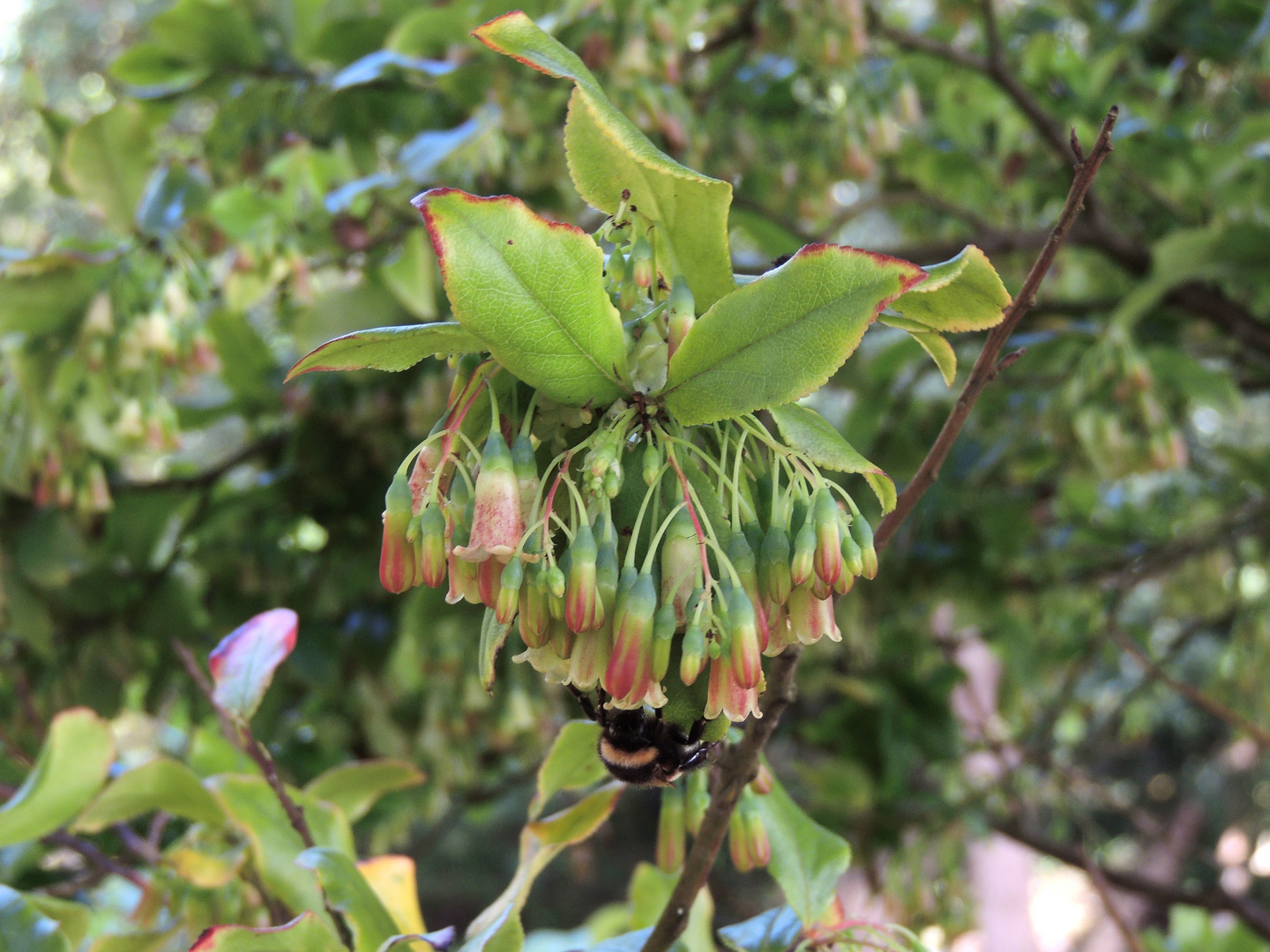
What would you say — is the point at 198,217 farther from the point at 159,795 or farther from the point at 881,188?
the point at 881,188

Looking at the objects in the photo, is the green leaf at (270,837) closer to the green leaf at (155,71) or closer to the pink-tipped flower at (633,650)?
the pink-tipped flower at (633,650)

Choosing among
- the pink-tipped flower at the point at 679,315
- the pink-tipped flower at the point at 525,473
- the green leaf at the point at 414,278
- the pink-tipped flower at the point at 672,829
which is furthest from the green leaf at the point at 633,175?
the green leaf at the point at 414,278

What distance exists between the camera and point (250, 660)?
0.85 meters

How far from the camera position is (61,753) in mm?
912

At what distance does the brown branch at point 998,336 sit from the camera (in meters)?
0.55

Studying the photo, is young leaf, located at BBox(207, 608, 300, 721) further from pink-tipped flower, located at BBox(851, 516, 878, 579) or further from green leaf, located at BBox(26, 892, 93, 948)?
pink-tipped flower, located at BBox(851, 516, 878, 579)

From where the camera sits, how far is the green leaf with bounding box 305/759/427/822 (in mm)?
1112

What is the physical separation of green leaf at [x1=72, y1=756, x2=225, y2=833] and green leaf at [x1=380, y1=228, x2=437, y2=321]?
79 cm

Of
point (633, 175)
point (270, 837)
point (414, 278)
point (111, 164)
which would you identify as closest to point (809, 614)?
point (633, 175)

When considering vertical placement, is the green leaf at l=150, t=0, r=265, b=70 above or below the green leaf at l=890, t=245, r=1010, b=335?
below

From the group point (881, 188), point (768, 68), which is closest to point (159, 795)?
point (768, 68)

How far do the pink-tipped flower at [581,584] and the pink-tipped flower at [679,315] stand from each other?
0.36 feet

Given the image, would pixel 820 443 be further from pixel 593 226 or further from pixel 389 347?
pixel 593 226

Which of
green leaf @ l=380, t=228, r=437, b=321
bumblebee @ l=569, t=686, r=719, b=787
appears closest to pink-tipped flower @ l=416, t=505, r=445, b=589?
bumblebee @ l=569, t=686, r=719, b=787
